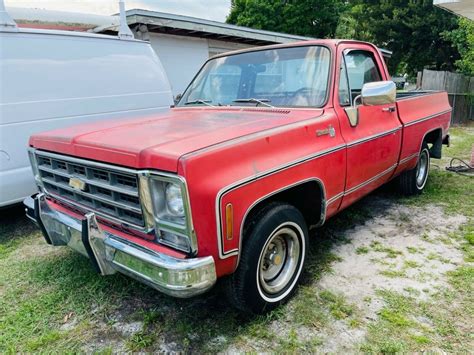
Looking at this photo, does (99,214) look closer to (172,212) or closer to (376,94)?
(172,212)

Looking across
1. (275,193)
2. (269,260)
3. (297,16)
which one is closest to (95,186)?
(275,193)

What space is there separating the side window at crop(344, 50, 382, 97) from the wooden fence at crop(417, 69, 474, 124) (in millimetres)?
10661

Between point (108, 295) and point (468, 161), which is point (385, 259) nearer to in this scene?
point (108, 295)

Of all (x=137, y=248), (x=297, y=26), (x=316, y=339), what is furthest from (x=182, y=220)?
(x=297, y=26)

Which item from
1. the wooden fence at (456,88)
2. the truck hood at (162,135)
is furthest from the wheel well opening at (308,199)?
the wooden fence at (456,88)

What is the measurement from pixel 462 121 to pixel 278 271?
43.5ft

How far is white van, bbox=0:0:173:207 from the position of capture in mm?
4062

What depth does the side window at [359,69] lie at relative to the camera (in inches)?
140

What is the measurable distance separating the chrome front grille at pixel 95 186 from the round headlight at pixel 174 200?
0.67 ft

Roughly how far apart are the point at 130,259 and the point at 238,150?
93 centimetres

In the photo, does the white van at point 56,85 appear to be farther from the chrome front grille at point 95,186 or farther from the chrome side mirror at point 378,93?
the chrome side mirror at point 378,93

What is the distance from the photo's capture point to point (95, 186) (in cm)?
250

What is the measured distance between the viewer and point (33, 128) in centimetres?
420

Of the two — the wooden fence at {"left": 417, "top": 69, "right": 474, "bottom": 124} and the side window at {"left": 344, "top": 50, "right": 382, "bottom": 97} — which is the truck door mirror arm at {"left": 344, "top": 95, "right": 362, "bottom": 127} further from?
the wooden fence at {"left": 417, "top": 69, "right": 474, "bottom": 124}
